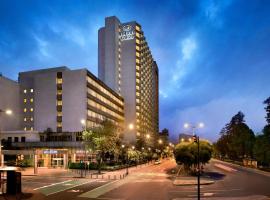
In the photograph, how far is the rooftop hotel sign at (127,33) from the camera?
19638 centimetres

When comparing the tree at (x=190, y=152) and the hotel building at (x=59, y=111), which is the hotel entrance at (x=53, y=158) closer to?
the hotel building at (x=59, y=111)

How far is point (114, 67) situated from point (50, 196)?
151999 millimetres

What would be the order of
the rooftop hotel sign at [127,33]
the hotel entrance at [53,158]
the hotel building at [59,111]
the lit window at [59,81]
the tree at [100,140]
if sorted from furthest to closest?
the rooftop hotel sign at [127,33], the lit window at [59,81], the hotel building at [59,111], the hotel entrance at [53,158], the tree at [100,140]

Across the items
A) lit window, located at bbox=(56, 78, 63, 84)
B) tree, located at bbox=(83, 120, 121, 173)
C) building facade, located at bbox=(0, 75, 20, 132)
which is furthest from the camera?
building facade, located at bbox=(0, 75, 20, 132)

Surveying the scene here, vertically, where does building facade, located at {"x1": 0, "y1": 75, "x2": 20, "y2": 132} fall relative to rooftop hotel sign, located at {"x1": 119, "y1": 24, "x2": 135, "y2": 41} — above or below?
below

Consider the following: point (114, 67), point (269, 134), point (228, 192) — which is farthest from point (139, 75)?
point (228, 192)

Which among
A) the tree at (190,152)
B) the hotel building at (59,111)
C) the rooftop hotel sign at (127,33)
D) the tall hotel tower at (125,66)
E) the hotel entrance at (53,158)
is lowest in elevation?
the hotel entrance at (53,158)

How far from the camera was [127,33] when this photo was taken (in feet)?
648

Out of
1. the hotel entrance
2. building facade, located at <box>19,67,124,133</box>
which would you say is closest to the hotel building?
building facade, located at <box>19,67,124,133</box>

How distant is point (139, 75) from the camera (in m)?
197

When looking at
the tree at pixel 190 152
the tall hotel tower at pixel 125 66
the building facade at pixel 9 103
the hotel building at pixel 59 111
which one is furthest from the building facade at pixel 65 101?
the tall hotel tower at pixel 125 66

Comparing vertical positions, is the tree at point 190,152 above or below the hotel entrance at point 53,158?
above

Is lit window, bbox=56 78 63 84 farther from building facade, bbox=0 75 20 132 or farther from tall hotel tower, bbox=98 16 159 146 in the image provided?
tall hotel tower, bbox=98 16 159 146

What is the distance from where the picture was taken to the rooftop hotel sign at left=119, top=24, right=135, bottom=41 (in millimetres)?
196375
